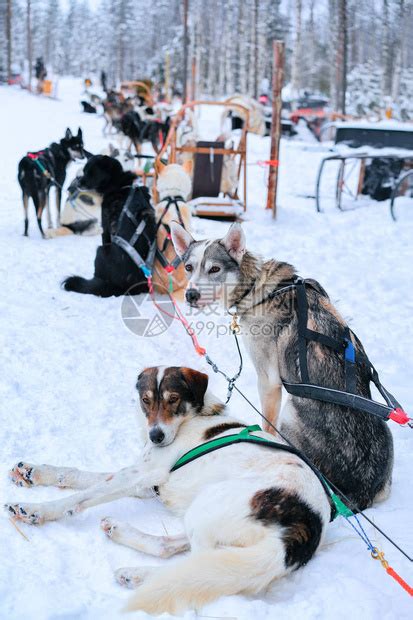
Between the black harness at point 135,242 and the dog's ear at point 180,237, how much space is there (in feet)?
5.94

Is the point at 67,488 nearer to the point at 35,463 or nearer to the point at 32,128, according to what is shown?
A: the point at 35,463

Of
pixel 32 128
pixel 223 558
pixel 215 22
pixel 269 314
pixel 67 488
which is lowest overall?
pixel 67 488

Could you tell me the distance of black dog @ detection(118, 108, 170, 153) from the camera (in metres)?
16.0

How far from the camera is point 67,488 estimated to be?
251cm

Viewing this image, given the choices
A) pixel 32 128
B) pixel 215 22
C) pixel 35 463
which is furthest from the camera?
pixel 215 22

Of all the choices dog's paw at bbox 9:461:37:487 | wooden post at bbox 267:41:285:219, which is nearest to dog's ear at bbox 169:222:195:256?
dog's paw at bbox 9:461:37:487

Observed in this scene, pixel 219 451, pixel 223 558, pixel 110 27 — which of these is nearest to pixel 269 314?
pixel 219 451

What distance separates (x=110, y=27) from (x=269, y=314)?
61.2m

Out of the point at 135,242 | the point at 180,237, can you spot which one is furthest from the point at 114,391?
the point at 135,242

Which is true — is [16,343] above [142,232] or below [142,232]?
below

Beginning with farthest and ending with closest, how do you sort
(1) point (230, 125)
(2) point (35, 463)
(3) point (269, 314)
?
(1) point (230, 125) < (3) point (269, 314) < (2) point (35, 463)

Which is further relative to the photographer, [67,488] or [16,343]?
[16,343]

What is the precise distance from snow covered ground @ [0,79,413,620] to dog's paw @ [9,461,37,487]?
36 mm

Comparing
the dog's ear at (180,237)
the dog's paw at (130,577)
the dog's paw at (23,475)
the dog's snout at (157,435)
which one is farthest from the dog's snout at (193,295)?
the dog's paw at (130,577)
